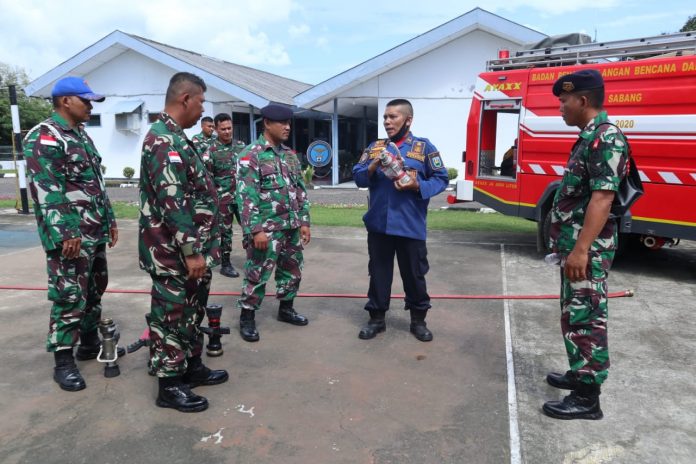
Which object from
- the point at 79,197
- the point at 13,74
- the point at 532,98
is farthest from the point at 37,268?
the point at 13,74

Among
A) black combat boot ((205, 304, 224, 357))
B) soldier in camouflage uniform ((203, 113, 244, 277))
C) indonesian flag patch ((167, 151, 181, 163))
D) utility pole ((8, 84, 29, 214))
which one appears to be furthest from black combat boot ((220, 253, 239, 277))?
utility pole ((8, 84, 29, 214))

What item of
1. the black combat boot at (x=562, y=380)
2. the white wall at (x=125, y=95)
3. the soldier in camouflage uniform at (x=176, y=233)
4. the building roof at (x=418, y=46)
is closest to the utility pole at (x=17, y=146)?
the white wall at (x=125, y=95)

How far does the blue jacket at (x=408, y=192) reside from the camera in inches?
166

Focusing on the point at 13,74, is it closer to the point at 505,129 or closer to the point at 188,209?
the point at 505,129

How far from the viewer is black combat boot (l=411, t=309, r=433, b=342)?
172 inches

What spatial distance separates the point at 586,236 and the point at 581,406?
101cm

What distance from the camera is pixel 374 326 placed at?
4496 millimetres

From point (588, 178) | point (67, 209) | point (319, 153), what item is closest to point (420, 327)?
point (588, 178)

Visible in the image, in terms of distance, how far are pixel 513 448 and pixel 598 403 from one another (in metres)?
0.69

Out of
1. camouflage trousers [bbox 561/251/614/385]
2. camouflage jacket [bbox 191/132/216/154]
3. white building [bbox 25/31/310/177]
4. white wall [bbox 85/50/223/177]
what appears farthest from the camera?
white wall [bbox 85/50/223/177]

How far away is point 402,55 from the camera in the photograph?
1612cm

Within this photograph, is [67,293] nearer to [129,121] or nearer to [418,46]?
[418,46]

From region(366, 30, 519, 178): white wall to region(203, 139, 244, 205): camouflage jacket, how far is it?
1099cm

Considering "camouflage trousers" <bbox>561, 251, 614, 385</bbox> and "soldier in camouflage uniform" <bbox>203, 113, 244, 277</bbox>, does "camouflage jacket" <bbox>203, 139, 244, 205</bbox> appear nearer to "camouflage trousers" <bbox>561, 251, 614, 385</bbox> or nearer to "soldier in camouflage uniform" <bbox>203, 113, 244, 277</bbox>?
"soldier in camouflage uniform" <bbox>203, 113, 244, 277</bbox>
